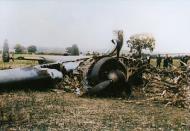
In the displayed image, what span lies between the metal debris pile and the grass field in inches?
16.1

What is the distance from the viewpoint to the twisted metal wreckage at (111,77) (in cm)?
1530

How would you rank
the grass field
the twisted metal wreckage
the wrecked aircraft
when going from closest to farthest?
the grass field → the twisted metal wreckage → the wrecked aircraft

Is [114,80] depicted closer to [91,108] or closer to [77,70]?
[77,70]

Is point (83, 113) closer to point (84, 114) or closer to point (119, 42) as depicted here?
point (84, 114)

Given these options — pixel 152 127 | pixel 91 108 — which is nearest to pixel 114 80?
pixel 91 108

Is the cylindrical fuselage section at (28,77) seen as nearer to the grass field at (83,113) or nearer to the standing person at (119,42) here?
the grass field at (83,113)

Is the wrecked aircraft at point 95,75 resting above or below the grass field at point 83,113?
above

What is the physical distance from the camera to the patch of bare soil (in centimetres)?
1033

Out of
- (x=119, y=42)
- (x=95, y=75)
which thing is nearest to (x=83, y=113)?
(x=95, y=75)

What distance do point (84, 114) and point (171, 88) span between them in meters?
4.27

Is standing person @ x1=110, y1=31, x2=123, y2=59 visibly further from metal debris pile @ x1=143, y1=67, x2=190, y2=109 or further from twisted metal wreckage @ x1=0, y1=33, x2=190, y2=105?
metal debris pile @ x1=143, y1=67, x2=190, y2=109

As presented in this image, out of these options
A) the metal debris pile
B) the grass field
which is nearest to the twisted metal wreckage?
the metal debris pile

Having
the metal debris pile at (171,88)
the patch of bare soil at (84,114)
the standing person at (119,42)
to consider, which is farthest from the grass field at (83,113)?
the standing person at (119,42)

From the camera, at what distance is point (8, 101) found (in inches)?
551
